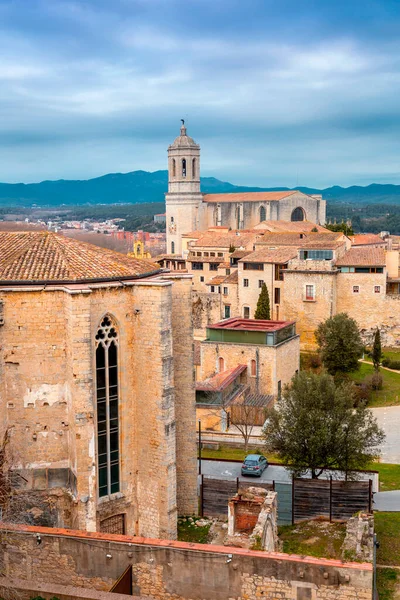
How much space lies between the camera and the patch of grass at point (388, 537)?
17450mm

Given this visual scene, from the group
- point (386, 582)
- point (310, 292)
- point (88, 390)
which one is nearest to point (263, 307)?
point (310, 292)

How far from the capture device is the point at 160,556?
14797 millimetres

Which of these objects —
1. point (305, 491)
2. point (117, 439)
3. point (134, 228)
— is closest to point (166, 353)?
point (117, 439)

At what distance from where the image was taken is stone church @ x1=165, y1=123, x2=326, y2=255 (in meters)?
88.1

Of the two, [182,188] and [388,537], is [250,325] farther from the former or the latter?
[182,188]

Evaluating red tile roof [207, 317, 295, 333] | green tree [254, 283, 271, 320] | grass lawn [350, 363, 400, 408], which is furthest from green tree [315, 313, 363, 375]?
green tree [254, 283, 271, 320]

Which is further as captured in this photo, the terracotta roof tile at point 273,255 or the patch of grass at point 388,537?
the terracotta roof tile at point 273,255

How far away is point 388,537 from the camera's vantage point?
18.5m

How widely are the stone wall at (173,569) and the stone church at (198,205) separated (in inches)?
2804

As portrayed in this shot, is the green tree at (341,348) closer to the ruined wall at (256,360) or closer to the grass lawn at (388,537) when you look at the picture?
the ruined wall at (256,360)

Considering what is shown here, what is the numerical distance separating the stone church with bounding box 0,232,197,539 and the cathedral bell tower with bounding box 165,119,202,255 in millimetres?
69570

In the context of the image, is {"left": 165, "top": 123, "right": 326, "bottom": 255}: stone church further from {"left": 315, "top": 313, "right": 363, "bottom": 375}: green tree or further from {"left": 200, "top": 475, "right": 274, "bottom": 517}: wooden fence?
{"left": 200, "top": 475, "right": 274, "bottom": 517}: wooden fence

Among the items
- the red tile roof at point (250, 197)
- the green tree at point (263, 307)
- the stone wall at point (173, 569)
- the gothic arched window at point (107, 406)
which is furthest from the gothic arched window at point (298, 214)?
the stone wall at point (173, 569)

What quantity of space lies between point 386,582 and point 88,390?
9.40 meters
